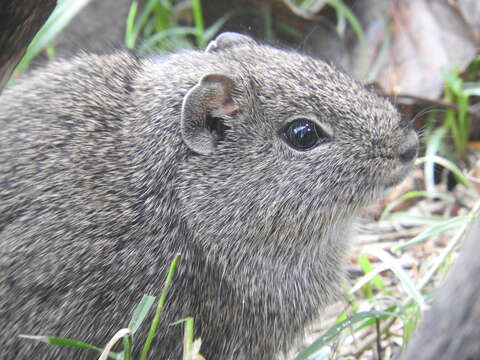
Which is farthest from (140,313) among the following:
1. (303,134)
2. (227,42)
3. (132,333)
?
(227,42)

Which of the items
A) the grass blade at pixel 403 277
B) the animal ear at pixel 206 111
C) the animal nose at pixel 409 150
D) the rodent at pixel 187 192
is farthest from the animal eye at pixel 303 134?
the grass blade at pixel 403 277

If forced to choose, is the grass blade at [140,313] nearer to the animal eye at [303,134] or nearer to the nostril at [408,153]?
the animal eye at [303,134]

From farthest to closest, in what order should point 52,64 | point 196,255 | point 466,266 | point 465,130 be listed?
point 465,130, point 52,64, point 196,255, point 466,266

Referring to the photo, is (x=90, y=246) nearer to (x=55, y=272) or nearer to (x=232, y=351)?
(x=55, y=272)

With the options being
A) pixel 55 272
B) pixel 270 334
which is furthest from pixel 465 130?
pixel 55 272

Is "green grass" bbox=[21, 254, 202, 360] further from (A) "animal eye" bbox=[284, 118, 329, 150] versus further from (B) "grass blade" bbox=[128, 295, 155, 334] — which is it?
(A) "animal eye" bbox=[284, 118, 329, 150]
